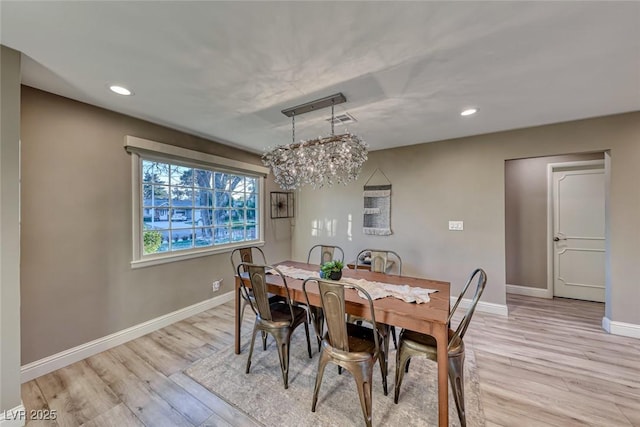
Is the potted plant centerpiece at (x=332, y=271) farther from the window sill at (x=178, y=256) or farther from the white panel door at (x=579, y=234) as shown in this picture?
the white panel door at (x=579, y=234)

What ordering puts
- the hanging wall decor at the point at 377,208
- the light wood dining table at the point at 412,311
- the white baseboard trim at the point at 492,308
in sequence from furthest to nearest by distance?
the hanging wall decor at the point at 377,208 < the white baseboard trim at the point at 492,308 < the light wood dining table at the point at 412,311

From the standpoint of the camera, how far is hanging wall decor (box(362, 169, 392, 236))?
406 cm

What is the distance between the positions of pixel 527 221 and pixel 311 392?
4.26 m

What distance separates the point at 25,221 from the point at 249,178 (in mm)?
2673

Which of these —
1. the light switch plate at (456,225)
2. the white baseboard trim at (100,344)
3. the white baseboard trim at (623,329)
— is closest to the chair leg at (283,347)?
the white baseboard trim at (100,344)

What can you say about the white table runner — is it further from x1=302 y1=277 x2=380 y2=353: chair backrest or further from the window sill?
the window sill

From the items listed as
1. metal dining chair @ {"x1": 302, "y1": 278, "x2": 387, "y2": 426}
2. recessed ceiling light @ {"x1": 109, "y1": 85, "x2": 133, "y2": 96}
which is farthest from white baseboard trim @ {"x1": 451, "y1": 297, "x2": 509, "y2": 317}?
recessed ceiling light @ {"x1": 109, "y1": 85, "x2": 133, "y2": 96}

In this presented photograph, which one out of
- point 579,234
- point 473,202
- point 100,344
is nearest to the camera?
point 100,344

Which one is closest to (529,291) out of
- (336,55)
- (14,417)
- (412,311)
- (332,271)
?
(412,311)

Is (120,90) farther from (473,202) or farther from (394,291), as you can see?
(473,202)

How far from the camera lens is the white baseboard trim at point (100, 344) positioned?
6.77ft

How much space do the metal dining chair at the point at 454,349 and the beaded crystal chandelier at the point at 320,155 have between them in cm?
133

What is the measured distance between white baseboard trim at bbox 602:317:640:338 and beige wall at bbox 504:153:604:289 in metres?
1.27

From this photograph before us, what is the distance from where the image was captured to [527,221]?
13.3 feet
